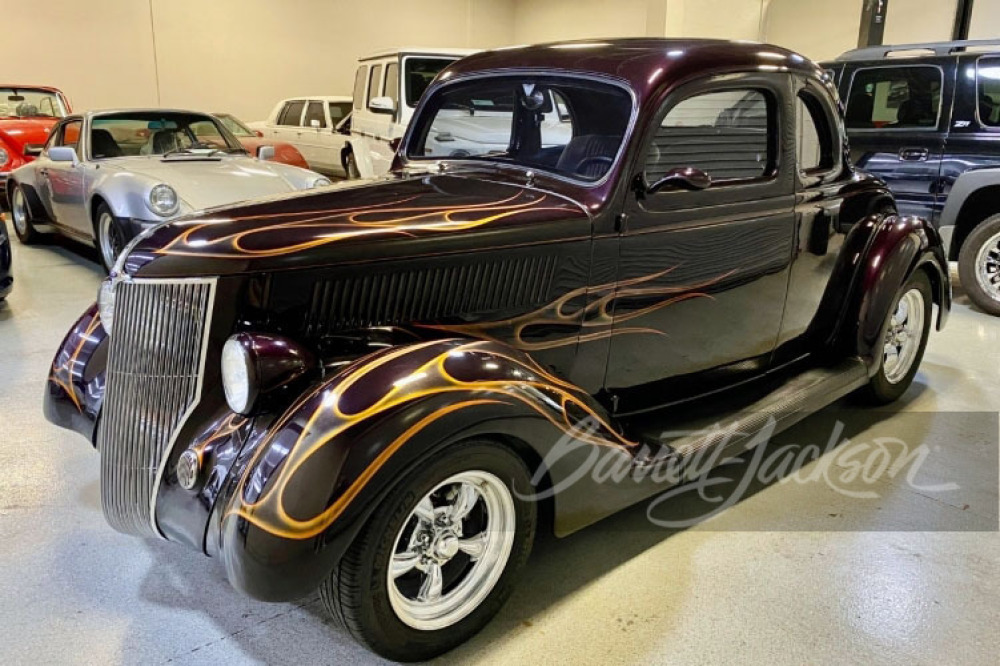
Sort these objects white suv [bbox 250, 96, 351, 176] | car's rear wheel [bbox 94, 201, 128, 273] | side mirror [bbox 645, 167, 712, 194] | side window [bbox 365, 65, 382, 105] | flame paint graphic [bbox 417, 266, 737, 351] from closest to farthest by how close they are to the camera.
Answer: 1. flame paint graphic [bbox 417, 266, 737, 351]
2. side mirror [bbox 645, 167, 712, 194]
3. car's rear wheel [bbox 94, 201, 128, 273]
4. side window [bbox 365, 65, 382, 105]
5. white suv [bbox 250, 96, 351, 176]


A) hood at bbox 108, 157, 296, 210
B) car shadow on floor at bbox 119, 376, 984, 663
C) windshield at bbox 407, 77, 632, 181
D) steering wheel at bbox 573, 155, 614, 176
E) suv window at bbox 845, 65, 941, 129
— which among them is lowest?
car shadow on floor at bbox 119, 376, 984, 663

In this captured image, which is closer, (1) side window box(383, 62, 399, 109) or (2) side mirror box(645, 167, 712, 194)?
(2) side mirror box(645, 167, 712, 194)

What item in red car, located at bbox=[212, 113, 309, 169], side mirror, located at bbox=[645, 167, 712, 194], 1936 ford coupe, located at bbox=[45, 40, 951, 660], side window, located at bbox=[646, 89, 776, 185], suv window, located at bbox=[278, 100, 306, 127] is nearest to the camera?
1936 ford coupe, located at bbox=[45, 40, 951, 660]

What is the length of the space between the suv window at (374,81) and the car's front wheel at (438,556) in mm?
7731

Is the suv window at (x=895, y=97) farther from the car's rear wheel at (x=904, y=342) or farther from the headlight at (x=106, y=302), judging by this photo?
the headlight at (x=106, y=302)

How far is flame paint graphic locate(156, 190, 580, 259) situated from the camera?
196 cm

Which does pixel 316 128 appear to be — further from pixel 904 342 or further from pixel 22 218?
pixel 904 342

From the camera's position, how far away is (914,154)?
19.3 feet

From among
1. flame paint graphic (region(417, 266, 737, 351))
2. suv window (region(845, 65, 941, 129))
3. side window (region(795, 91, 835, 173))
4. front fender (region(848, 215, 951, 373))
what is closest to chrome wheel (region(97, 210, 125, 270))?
flame paint graphic (region(417, 266, 737, 351))

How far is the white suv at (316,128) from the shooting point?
10328 millimetres

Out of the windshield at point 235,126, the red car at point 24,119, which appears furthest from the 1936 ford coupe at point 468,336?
the red car at point 24,119

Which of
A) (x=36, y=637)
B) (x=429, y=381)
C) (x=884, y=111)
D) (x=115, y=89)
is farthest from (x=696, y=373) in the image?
(x=115, y=89)

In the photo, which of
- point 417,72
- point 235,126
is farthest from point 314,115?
point 417,72

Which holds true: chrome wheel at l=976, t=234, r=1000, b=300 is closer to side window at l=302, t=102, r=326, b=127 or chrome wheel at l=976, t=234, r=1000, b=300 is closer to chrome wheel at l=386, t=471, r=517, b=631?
chrome wheel at l=386, t=471, r=517, b=631
